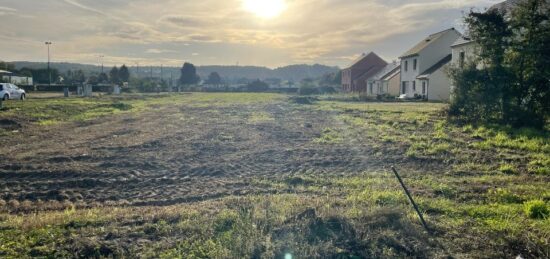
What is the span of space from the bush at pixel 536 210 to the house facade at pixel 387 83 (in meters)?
43.7

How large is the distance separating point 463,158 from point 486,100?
745cm

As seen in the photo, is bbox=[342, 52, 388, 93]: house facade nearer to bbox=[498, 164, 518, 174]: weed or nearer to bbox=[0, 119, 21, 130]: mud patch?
bbox=[0, 119, 21, 130]: mud patch

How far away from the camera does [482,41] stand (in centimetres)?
1720

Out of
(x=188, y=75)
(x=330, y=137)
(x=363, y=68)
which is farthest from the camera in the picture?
(x=188, y=75)

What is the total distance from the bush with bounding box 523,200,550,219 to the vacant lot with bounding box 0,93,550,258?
2cm

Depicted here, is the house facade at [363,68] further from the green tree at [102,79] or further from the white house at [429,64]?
the green tree at [102,79]

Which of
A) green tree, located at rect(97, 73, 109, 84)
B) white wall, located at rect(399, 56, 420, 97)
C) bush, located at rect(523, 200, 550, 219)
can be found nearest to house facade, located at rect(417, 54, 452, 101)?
white wall, located at rect(399, 56, 420, 97)

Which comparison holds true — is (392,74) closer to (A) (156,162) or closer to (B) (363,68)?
(B) (363,68)

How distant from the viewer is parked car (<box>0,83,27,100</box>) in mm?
31703

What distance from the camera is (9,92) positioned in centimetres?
3234

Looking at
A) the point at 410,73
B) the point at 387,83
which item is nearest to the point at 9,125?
the point at 410,73

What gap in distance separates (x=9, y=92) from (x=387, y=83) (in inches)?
1690

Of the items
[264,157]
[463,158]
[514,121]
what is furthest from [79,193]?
[514,121]

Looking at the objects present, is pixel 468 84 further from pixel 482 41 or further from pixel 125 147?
pixel 125 147
